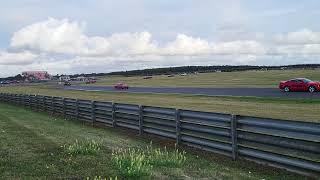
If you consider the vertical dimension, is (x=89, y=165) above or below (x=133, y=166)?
below

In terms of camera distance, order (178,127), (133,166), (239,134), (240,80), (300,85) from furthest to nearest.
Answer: (240,80), (300,85), (178,127), (239,134), (133,166)

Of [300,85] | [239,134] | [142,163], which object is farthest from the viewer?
[300,85]

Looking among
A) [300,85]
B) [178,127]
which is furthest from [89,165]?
[300,85]

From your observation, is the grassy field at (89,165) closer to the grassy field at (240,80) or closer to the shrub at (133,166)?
the shrub at (133,166)

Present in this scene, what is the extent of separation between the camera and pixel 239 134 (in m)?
10.6

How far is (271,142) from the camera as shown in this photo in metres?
9.55

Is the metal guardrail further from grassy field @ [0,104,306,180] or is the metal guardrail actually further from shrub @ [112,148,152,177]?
shrub @ [112,148,152,177]

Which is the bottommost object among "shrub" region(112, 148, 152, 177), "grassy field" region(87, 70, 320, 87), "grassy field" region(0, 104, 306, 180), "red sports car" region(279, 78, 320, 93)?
"grassy field" region(87, 70, 320, 87)

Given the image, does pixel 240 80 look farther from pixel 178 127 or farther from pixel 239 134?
pixel 239 134

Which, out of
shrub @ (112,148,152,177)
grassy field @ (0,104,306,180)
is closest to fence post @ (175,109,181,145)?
grassy field @ (0,104,306,180)

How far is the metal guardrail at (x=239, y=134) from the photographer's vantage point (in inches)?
346

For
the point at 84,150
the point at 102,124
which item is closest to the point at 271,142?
the point at 84,150

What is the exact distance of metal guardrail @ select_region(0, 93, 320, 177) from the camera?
28.8 ft

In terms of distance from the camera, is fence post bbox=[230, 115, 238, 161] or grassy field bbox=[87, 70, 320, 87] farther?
grassy field bbox=[87, 70, 320, 87]
